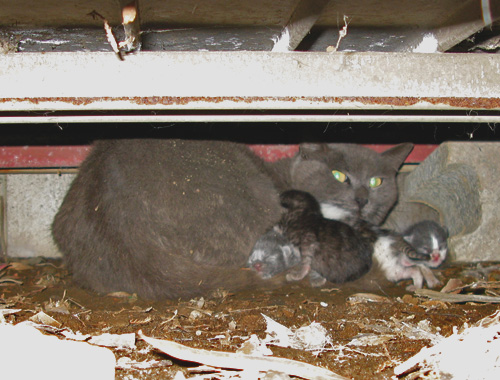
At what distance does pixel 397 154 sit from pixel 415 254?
999 millimetres

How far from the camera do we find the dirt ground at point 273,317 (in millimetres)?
1604

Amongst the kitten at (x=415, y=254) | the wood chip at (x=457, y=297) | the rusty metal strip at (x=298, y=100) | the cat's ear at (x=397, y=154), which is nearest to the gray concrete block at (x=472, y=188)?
the cat's ear at (x=397, y=154)

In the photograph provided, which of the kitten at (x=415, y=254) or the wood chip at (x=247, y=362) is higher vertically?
the kitten at (x=415, y=254)

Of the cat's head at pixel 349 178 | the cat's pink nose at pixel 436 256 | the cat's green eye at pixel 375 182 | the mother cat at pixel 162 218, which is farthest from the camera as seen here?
the cat's green eye at pixel 375 182

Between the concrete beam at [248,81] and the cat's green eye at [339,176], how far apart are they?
5.76 feet

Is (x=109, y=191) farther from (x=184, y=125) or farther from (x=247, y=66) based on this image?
(x=247, y=66)

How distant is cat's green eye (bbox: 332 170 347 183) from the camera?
3426 millimetres

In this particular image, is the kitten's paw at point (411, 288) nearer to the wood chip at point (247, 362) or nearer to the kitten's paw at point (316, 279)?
the kitten's paw at point (316, 279)

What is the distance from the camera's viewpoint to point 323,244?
2795 millimetres

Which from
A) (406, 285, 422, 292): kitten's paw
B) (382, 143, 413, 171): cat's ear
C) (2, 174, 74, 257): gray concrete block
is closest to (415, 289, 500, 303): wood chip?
(406, 285, 422, 292): kitten's paw

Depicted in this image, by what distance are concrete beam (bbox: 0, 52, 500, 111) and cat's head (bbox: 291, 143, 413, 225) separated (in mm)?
1725

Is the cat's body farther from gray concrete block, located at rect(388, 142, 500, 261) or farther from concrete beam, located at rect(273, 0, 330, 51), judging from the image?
concrete beam, located at rect(273, 0, 330, 51)

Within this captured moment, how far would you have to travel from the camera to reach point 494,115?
1.86m

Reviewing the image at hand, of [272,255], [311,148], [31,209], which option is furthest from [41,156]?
[311,148]
